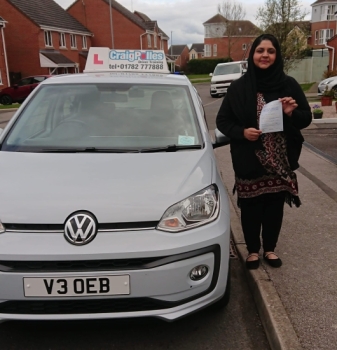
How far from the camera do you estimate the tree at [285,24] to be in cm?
2566

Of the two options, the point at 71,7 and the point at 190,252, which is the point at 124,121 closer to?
the point at 190,252

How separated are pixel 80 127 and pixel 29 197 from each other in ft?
3.63

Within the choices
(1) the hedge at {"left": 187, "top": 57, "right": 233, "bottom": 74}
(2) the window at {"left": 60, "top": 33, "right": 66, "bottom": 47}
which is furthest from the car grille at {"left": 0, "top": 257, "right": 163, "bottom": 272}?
(1) the hedge at {"left": 187, "top": 57, "right": 233, "bottom": 74}

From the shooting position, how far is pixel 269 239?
139 inches

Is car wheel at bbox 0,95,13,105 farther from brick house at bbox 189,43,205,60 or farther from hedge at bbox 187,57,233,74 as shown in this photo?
brick house at bbox 189,43,205,60

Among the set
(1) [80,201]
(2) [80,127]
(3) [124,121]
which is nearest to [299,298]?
(1) [80,201]

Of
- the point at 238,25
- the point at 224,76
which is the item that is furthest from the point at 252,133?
the point at 238,25

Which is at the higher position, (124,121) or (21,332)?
(124,121)

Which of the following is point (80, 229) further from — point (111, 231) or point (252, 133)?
point (252, 133)

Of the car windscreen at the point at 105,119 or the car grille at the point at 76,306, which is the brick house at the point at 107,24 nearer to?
the car windscreen at the point at 105,119

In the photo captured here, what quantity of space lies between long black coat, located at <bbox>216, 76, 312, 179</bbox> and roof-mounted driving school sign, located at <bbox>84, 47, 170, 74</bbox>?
1.78m

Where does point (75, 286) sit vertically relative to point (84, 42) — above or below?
below

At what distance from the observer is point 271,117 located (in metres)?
3.05

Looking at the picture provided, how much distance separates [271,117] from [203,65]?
58410 millimetres
